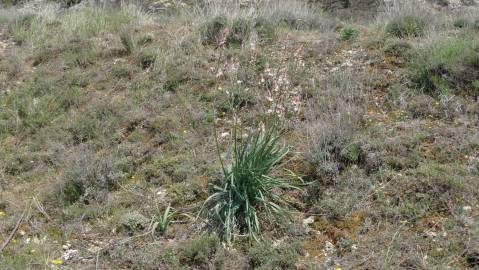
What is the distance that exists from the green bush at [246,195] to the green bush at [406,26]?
11.3 ft

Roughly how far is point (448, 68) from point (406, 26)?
1.42m

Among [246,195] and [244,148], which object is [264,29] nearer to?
[244,148]

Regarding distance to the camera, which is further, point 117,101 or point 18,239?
point 117,101

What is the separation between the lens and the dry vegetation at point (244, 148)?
13.4 feet

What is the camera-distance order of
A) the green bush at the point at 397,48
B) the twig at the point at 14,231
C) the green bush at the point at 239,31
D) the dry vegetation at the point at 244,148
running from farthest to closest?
the green bush at the point at 239,31 < the green bush at the point at 397,48 < the twig at the point at 14,231 < the dry vegetation at the point at 244,148

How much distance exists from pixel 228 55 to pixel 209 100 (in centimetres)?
100

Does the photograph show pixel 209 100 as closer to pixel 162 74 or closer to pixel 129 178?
pixel 162 74

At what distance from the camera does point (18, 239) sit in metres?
4.40

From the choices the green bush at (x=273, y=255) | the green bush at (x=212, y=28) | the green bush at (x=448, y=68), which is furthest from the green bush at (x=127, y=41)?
the green bush at (x=273, y=255)

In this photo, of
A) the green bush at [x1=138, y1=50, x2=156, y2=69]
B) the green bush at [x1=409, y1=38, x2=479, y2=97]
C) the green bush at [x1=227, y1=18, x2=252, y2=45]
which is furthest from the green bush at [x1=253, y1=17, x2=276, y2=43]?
the green bush at [x1=409, y1=38, x2=479, y2=97]

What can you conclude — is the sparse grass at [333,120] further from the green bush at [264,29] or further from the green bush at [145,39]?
the green bush at [145,39]

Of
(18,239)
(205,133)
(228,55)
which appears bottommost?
(18,239)

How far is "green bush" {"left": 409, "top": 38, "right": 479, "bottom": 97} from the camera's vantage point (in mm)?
5625

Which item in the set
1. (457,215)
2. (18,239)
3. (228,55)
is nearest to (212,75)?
(228,55)
